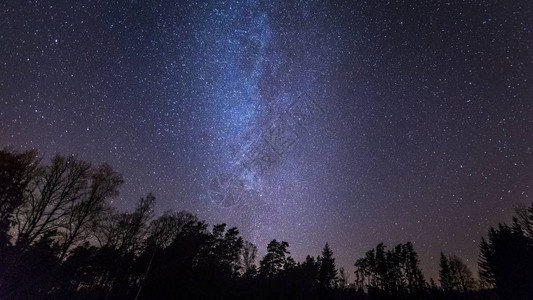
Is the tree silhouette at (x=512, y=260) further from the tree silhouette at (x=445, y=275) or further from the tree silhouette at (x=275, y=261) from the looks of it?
the tree silhouette at (x=275, y=261)

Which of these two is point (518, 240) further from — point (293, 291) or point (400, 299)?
point (293, 291)

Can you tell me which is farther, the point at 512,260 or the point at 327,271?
the point at 327,271

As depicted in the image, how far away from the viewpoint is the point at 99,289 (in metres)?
35.5

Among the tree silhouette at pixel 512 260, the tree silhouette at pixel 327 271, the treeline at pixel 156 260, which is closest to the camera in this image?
the treeline at pixel 156 260

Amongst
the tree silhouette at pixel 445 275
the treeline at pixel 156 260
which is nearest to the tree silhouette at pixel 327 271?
the treeline at pixel 156 260

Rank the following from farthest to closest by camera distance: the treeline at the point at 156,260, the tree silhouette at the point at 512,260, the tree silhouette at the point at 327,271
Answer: the tree silhouette at the point at 327,271 → the tree silhouette at the point at 512,260 → the treeline at the point at 156,260

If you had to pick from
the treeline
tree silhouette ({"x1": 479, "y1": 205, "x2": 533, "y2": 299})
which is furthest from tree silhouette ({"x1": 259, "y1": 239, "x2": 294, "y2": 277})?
tree silhouette ({"x1": 479, "y1": 205, "x2": 533, "y2": 299})

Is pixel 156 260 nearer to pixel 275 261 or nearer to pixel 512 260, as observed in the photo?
pixel 275 261

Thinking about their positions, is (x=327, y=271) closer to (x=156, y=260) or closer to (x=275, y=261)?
(x=275, y=261)

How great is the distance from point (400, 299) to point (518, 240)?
3141 cm

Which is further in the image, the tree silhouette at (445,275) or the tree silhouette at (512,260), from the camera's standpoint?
the tree silhouette at (445,275)

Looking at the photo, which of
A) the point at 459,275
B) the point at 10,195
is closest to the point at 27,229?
the point at 10,195

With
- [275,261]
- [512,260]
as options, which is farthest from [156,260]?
[512,260]

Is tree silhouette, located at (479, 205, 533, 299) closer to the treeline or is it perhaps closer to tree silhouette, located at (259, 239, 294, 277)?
the treeline
